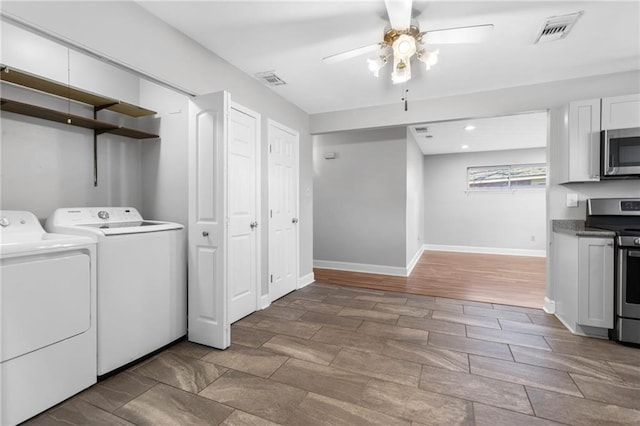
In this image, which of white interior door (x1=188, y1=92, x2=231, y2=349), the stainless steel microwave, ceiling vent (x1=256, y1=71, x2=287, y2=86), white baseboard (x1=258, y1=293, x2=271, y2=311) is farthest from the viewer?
white baseboard (x1=258, y1=293, x2=271, y2=311)

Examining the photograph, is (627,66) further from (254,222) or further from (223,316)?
(223,316)

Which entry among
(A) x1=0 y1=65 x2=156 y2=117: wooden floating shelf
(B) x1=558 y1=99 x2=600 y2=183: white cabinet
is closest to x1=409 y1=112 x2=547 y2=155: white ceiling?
(B) x1=558 y1=99 x2=600 y2=183: white cabinet

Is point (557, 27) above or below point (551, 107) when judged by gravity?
above

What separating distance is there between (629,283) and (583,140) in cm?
139

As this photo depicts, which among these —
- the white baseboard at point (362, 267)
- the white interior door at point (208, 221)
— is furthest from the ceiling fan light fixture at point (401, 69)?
the white baseboard at point (362, 267)

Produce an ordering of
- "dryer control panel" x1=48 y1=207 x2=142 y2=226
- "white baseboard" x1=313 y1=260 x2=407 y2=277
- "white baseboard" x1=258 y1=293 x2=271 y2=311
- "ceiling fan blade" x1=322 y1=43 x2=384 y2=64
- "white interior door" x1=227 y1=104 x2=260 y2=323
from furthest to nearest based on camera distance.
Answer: "white baseboard" x1=313 y1=260 x2=407 y2=277, "white baseboard" x1=258 y1=293 x2=271 y2=311, "white interior door" x1=227 y1=104 x2=260 y2=323, "dryer control panel" x1=48 y1=207 x2=142 y2=226, "ceiling fan blade" x1=322 y1=43 x2=384 y2=64

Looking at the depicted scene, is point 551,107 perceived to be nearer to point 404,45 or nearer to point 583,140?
point 583,140

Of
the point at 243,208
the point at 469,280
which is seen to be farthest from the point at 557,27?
the point at 469,280

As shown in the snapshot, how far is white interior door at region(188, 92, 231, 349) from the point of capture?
2350mm

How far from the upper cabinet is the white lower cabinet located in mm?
700

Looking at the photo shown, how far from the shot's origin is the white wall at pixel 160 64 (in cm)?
166

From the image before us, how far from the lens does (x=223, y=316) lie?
235 cm

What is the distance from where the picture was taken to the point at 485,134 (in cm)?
545

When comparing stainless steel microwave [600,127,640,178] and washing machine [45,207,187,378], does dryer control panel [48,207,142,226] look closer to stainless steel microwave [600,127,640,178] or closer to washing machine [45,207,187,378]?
washing machine [45,207,187,378]
